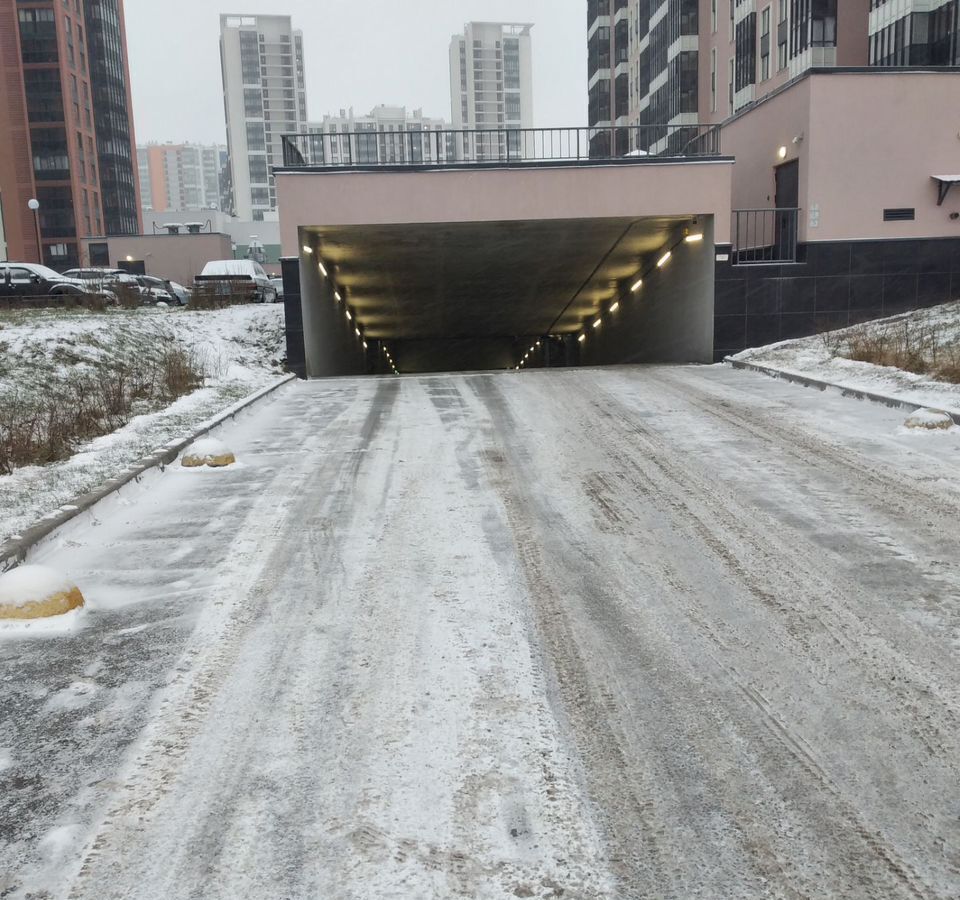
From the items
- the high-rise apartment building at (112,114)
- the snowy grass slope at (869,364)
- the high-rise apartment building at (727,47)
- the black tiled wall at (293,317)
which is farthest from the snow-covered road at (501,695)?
the high-rise apartment building at (112,114)

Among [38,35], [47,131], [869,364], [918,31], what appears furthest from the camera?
[47,131]

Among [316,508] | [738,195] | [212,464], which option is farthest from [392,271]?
[316,508]

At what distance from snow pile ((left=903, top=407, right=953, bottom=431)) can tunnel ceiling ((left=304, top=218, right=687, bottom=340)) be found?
9694mm

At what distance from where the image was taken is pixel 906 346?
44.2ft

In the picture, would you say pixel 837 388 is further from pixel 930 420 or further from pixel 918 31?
pixel 918 31

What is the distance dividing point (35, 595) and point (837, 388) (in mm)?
10241

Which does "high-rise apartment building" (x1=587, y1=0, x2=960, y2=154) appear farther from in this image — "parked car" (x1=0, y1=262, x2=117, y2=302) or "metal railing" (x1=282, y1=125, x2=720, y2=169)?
"parked car" (x1=0, y1=262, x2=117, y2=302)

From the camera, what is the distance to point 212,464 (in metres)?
8.34

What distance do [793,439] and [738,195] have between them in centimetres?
1463

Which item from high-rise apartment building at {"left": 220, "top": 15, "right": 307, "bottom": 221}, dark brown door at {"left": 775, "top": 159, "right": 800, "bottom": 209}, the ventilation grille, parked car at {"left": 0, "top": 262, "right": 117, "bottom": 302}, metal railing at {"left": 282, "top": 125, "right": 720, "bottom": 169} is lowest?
parked car at {"left": 0, "top": 262, "right": 117, "bottom": 302}

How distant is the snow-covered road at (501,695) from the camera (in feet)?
9.00

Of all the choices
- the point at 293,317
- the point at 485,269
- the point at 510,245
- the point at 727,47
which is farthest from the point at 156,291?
the point at 727,47

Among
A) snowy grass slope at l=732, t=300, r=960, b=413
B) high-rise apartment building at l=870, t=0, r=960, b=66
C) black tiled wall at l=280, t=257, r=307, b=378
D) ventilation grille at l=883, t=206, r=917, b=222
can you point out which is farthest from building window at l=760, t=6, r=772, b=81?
black tiled wall at l=280, t=257, r=307, b=378

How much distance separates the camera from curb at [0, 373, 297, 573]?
555 centimetres
